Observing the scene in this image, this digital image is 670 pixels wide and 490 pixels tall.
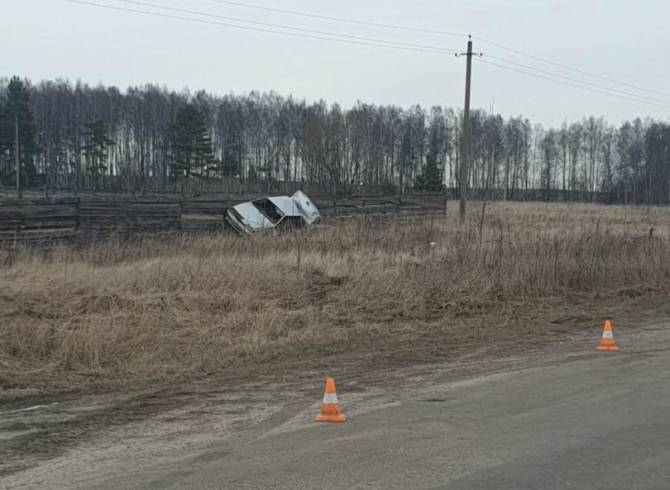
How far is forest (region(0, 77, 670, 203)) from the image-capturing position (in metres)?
85.8

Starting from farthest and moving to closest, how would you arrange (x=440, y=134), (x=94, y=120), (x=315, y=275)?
(x=440, y=134), (x=94, y=120), (x=315, y=275)

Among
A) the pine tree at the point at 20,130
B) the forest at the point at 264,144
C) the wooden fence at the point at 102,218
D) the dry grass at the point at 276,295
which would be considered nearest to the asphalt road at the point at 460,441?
the dry grass at the point at 276,295

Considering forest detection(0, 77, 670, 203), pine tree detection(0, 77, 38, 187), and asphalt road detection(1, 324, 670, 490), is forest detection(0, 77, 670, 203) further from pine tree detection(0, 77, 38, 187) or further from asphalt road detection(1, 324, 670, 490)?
asphalt road detection(1, 324, 670, 490)

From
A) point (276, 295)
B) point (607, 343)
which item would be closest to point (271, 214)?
point (276, 295)

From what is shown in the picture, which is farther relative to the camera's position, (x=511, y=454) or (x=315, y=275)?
(x=315, y=275)

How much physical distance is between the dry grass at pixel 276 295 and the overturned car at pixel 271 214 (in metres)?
5.48

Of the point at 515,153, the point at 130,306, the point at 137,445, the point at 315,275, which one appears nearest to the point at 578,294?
the point at 315,275

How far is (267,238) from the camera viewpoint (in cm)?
1981

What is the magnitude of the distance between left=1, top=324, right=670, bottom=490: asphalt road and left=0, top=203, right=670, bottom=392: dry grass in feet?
9.01

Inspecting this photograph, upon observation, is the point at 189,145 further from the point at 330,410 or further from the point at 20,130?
the point at 330,410

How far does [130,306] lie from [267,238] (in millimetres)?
8963

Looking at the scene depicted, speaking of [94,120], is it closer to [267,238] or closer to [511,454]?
[267,238]

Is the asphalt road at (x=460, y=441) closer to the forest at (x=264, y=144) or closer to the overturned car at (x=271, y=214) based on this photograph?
the overturned car at (x=271, y=214)

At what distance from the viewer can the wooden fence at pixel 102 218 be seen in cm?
2097
